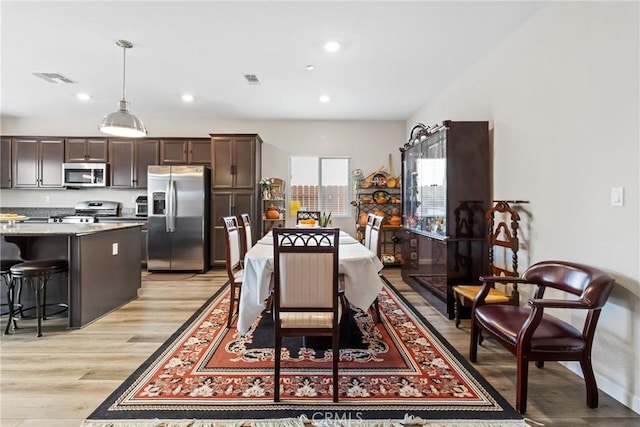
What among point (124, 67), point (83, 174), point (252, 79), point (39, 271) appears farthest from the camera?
point (83, 174)

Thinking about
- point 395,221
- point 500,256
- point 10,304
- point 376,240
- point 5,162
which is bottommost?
point 10,304

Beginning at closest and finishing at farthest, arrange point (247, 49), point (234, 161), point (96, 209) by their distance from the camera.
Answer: point (247, 49) → point (234, 161) → point (96, 209)

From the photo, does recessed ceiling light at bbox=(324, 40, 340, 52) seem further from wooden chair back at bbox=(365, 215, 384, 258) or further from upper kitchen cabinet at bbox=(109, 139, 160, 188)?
upper kitchen cabinet at bbox=(109, 139, 160, 188)

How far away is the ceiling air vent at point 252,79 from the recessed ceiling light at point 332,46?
1.12 metres

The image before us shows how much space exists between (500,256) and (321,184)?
11.4ft

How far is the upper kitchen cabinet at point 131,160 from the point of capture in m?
5.46

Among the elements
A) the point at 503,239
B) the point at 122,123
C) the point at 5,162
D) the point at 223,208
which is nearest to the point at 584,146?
the point at 503,239

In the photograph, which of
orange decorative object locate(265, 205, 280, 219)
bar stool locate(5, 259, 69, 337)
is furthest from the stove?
bar stool locate(5, 259, 69, 337)

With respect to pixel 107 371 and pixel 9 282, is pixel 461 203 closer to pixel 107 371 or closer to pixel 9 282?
pixel 107 371

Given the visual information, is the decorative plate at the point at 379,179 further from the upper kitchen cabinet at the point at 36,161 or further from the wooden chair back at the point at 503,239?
the upper kitchen cabinet at the point at 36,161

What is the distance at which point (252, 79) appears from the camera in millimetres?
3850

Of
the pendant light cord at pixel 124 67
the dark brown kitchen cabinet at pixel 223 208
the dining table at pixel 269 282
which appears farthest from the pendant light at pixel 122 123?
the dark brown kitchen cabinet at pixel 223 208

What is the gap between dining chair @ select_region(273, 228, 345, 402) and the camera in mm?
1757

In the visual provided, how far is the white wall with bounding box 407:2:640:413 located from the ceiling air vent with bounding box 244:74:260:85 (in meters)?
2.73
